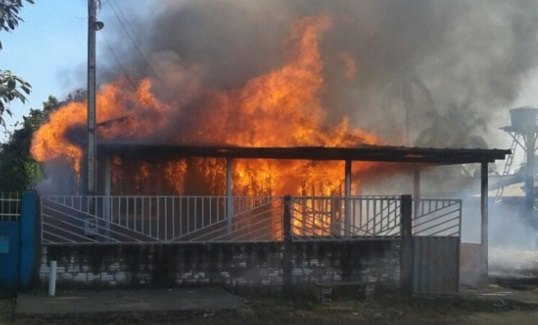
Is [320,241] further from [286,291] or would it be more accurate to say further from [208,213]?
[208,213]

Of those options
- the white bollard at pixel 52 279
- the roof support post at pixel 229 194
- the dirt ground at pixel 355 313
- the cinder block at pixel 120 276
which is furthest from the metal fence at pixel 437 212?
the white bollard at pixel 52 279

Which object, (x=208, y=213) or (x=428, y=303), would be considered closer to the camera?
(x=428, y=303)

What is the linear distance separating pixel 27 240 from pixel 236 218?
13.8 feet

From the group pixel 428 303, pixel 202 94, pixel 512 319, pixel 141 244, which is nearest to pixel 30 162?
pixel 202 94

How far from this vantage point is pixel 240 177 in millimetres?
15203

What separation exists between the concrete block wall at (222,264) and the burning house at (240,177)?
0.07 ft

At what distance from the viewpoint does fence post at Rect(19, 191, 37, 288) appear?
1131cm

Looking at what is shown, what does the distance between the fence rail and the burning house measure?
4 centimetres

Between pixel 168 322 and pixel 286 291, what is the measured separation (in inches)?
124

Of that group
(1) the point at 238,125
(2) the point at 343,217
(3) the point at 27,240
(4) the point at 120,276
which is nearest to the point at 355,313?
(2) the point at 343,217

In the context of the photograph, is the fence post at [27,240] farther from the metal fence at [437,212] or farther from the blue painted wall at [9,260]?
the metal fence at [437,212]

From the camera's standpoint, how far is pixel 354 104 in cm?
1797

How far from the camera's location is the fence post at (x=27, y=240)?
11312mm

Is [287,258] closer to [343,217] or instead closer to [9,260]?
[343,217]
